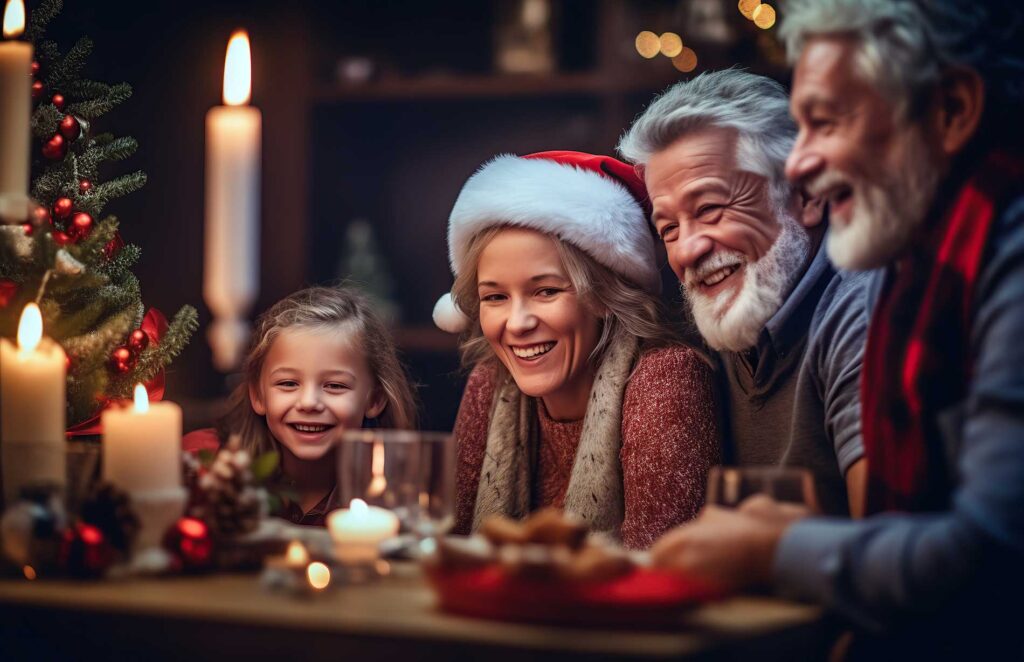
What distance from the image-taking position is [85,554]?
4.17 feet

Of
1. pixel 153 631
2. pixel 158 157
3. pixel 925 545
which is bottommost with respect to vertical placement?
pixel 153 631

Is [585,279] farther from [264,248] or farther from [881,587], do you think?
[264,248]

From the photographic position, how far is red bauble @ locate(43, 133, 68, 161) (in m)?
1.81

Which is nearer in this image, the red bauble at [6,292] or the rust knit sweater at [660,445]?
the red bauble at [6,292]

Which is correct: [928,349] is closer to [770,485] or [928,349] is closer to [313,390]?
[770,485]

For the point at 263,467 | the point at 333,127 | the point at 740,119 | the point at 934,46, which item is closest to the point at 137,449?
the point at 263,467

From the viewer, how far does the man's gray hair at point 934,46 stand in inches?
52.0

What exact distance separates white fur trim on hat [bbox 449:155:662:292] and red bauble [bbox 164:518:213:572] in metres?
0.98

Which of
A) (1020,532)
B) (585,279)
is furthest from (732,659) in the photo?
(585,279)

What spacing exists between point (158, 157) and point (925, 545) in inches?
115

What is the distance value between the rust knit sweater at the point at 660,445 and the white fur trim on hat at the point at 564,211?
0.61 feet

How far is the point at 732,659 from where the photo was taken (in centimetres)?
107

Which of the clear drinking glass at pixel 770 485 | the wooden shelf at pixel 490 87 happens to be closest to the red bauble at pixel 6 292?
the clear drinking glass at pixel 770 485

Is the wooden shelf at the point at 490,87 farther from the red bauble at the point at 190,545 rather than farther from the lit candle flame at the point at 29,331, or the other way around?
the red bauble at the point at 190,545
